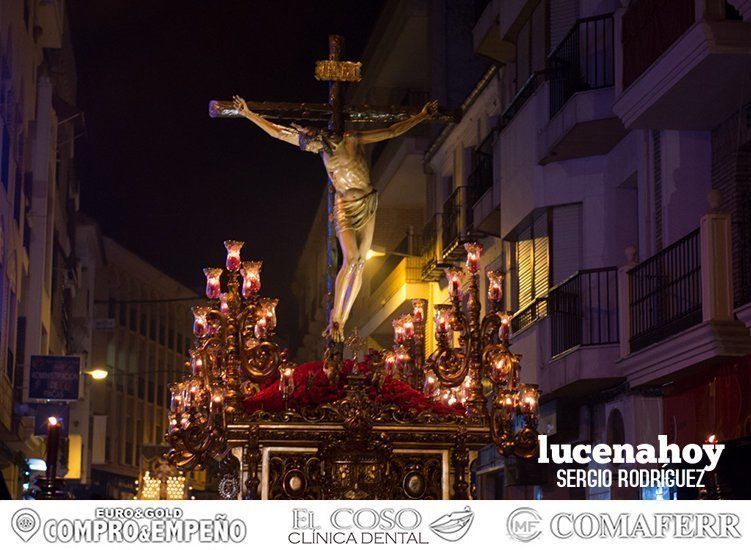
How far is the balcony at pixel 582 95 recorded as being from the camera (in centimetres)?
2280

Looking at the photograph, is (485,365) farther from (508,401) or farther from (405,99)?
(405,99)

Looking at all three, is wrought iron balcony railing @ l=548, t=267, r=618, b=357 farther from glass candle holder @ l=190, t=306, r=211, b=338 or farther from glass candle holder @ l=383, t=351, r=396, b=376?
glass candle holder @ l=190, t=306, r=211, b=338

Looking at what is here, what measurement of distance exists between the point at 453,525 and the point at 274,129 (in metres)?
4.85

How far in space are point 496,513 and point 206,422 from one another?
9.38ft

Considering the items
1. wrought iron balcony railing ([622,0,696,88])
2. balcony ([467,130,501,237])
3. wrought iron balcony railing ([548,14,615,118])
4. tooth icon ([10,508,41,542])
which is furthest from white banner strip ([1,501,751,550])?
balcony ([467,130,501,237])

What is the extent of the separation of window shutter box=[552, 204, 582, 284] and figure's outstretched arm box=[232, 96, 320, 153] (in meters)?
10.9

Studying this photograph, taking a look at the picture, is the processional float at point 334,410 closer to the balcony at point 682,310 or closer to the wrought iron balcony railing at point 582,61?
the balcony at point 682,310

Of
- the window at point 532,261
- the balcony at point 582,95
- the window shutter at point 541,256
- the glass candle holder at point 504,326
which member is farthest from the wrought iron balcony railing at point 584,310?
the glass candle holder at point 504,326

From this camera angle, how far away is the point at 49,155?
39.4 m

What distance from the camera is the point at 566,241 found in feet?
82.5

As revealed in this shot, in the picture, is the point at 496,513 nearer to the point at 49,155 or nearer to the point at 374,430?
the point at 374,430

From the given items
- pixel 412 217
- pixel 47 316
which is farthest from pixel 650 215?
pixel 47 316

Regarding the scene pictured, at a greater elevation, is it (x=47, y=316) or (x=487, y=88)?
(x=487, y=88)

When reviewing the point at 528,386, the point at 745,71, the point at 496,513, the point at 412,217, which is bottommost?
the point at 496,513
